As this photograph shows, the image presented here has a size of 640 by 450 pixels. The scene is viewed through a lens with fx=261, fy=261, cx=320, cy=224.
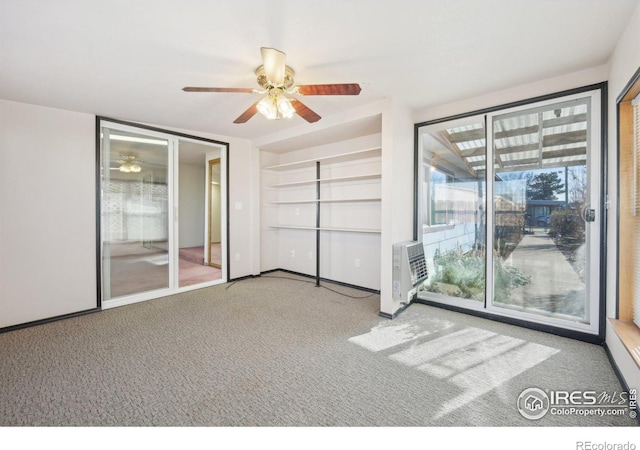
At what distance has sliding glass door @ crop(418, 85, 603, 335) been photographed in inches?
92.8

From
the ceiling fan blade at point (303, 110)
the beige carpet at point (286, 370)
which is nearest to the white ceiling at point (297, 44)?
the ceiling fan blade at point (303, 110)

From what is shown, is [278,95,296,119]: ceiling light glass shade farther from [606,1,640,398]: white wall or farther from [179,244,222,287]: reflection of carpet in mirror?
[179,244,222,287]: reflection of carpet in mirror

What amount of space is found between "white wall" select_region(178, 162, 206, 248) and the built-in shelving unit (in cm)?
271

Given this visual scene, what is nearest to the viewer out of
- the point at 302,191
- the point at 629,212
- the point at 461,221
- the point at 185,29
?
the point at 185,29

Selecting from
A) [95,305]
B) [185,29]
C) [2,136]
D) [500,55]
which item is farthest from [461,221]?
[2,136]

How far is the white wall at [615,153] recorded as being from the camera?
5.28 ft

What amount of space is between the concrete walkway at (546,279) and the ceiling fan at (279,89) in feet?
7.68

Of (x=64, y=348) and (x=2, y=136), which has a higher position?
(x=2, y=136)

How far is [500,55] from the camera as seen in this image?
205 centimetres

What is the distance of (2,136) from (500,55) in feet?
15.4

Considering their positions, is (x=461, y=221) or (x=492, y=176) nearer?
(x=492, y=176)

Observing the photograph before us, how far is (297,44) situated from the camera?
74.0 inches

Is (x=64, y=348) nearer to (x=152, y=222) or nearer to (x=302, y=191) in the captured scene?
(x=152, y=222)

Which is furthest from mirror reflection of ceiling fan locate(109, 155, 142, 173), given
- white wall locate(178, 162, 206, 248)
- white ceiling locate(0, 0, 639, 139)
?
white wall locate(178, 162, 206, 248)
